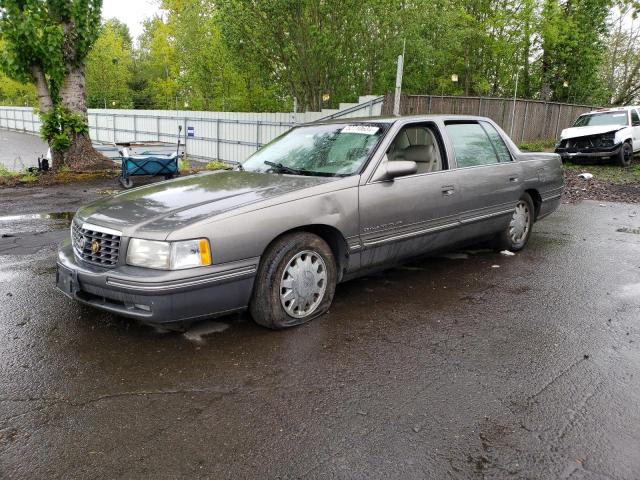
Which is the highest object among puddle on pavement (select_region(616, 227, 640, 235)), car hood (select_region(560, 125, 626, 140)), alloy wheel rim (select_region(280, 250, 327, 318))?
car hood (select_region(560, 125, 626, 140))

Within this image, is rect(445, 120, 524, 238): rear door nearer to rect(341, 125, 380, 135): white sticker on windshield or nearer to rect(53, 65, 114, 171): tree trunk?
rect(341, 125, 380, 135): white sticker on windshield

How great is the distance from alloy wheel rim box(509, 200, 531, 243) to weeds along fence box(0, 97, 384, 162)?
679 centimetres

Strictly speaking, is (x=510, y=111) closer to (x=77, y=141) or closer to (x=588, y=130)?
(x=588, y=130)

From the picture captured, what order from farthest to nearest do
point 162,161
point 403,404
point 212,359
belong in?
point 162,161 → point 212,359 → point 403,404

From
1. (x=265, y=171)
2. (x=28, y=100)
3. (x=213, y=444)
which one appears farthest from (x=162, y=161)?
(x=28, y=100)

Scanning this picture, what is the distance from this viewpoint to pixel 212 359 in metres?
3.45

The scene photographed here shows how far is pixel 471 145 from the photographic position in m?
5.35

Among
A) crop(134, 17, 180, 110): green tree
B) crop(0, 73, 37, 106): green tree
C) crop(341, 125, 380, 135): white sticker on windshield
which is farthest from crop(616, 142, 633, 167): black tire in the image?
crop(0, 73, 37, 106): green tree

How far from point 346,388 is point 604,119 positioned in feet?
51.7

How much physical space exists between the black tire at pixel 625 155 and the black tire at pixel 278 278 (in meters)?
13.8

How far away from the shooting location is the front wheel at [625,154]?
1473 cm

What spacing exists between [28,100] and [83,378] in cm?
5376

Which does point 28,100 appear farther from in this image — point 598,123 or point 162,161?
point 598,123

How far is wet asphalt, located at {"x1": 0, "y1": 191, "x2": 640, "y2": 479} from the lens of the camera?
2.45m
